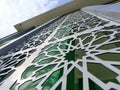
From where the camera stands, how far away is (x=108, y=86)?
228cm

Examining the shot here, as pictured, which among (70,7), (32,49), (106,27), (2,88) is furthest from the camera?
(70,7)

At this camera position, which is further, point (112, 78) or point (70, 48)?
point (70, 48)

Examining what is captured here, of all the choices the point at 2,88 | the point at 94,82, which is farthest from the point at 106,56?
the point at 2,88

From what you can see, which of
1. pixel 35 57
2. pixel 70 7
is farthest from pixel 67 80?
pixel 70 7

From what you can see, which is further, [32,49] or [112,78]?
[32,49]

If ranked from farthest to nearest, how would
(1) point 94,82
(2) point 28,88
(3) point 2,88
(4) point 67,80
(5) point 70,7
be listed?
(5) point 70,7
(3) point 2,88
(2) point 28,88
(4) point 67,80
(1) point 94,82

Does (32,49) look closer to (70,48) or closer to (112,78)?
(70,48)

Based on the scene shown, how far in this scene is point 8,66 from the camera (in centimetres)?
443

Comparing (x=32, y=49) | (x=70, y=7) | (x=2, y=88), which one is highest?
(x=2, y=88)

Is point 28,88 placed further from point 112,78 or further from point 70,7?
point 70,7

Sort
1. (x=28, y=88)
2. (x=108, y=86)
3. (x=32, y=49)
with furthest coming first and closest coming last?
(x=32, y=49), (x=28, y=88), (x=108, y=86)

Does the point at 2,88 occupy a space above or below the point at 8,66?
above

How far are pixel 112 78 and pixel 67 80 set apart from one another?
599mm

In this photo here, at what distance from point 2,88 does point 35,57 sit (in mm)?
1171
